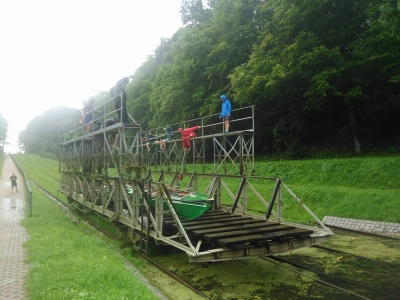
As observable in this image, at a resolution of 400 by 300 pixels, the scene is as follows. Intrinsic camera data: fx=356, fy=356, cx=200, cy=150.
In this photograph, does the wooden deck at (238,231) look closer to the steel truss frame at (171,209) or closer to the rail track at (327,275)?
the steel truss frame at (171,209)

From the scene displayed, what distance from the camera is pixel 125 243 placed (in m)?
10.3

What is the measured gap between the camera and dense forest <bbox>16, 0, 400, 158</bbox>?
18.8 metres

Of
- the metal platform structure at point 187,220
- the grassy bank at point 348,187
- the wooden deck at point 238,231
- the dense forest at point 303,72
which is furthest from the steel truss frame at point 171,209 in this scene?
the dense forest at point 303,72

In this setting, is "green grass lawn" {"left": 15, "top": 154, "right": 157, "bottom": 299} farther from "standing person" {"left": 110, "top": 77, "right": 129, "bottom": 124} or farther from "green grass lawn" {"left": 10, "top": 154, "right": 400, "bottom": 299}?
"standing person" {"left": 110, "top": 77, "right": 129, "bottom": 124}

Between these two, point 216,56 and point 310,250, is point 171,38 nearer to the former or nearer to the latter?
point 216,56

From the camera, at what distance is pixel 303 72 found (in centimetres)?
2036

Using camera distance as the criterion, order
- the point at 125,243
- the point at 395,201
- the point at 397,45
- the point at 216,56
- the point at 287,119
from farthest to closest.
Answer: the point at 216,56 < the point at 287,119 < the point at 397,45 < the point at 395,201 < the point at 125,243

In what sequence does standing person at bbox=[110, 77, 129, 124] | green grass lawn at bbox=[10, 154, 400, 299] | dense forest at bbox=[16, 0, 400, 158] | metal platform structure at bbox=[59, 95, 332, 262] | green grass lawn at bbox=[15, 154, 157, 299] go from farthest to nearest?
dense forest at bbox=[16, 0, 400, 158] < standing person at bbox=[110, 77, 129, 124] < metal platform structure at bbox=[59, 95, 332, 262] < green grass lawn at bbox=[10, 154, 400, 299] < green grass lawn at bbox=[15, 154, 157, 299]

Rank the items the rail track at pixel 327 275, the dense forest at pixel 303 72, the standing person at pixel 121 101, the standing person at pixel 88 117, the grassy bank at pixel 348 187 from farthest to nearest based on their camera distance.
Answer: the dense forest at pixel 303 72 → the standing person at pixel 88 117 → the grassy bank at pixel 348 187 → the standing person at pixel 121 101 → the rail track at pixel 327 275

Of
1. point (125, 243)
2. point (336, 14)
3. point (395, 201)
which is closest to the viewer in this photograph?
point (125, 243)

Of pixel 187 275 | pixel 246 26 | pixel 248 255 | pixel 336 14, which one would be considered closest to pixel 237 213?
pixel 187 275

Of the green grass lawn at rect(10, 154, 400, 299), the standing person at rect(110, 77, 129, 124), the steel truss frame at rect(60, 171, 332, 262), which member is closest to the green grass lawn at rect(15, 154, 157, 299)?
the green grass lawn at rect(10, 154, 400, 299)

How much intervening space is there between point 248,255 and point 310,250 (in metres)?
3.69

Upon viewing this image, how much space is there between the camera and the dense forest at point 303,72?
18.8 metres
